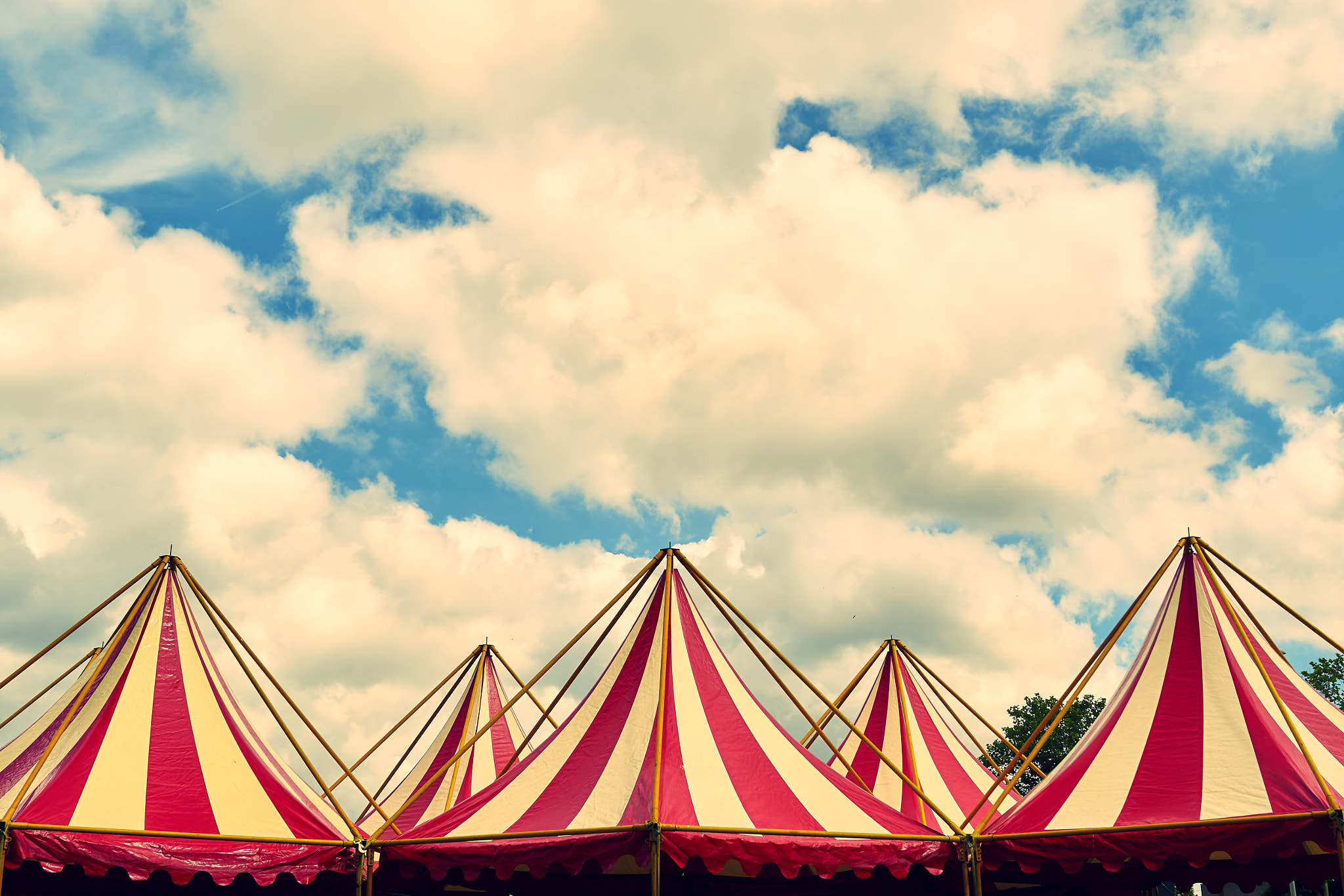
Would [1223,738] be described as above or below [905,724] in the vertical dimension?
below

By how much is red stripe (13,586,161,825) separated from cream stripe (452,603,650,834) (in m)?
3.81

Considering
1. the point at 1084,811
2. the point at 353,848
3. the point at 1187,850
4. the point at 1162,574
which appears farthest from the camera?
the point at 1162,574

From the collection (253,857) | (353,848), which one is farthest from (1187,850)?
(253,857)

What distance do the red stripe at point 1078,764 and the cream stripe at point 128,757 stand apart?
8753mm

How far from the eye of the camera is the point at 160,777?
11.4m

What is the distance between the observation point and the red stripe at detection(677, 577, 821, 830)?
34.9 feet

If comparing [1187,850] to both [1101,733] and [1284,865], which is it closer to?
[1101,733]

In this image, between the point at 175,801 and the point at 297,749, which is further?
the point at 297,749

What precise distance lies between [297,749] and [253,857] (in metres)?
1.85

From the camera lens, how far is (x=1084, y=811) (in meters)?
10.5

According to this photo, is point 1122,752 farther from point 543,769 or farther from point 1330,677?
point 1330,677

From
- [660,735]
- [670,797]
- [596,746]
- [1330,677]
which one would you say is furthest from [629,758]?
[1330,677]

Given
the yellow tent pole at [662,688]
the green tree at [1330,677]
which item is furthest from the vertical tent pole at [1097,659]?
the green tree at [1330,677]

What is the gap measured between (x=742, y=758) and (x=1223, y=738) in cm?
473
